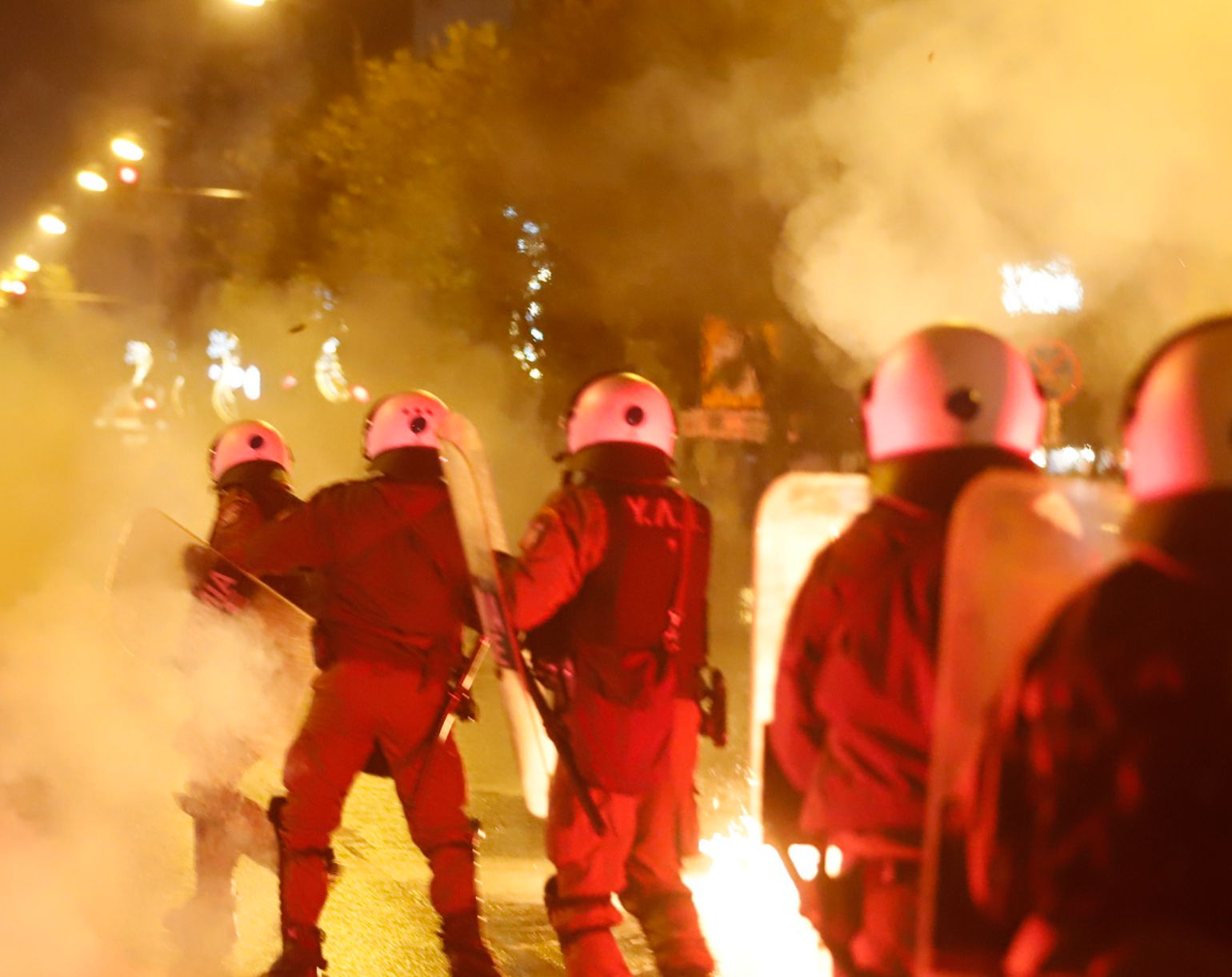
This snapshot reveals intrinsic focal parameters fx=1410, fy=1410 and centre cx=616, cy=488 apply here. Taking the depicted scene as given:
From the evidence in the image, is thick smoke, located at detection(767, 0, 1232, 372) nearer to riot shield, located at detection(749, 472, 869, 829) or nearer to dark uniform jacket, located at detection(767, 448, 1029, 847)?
riot shield, located at detection(749, 472, 869, 829)

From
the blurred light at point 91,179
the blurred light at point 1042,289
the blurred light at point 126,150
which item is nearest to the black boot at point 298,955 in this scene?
the blurred light at point 1042,289

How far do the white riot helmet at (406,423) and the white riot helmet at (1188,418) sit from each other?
9.00 ft

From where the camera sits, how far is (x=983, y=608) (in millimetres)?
1879

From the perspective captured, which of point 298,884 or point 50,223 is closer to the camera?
point 298,884

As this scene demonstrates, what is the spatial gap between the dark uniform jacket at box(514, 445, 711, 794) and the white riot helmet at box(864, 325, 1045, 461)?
1394mm

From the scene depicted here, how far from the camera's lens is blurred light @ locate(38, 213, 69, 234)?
116 ft

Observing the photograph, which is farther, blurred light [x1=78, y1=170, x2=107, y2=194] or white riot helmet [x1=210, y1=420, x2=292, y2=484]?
blurred light [x1=78, y1=170, x2=107, y2=194]

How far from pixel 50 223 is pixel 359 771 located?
114 feet

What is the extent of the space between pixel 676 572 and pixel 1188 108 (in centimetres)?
446

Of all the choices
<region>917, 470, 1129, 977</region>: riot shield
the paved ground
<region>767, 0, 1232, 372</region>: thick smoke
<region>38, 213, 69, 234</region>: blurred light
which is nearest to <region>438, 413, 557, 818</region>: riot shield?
the paved ground

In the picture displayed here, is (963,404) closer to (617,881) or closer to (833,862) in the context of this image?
(833,862)

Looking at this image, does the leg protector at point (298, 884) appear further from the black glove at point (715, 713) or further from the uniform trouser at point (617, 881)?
the black glove at point (715, 713)

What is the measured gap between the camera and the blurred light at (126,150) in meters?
16.7

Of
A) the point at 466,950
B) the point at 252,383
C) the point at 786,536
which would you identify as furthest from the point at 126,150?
the point at 786,536
